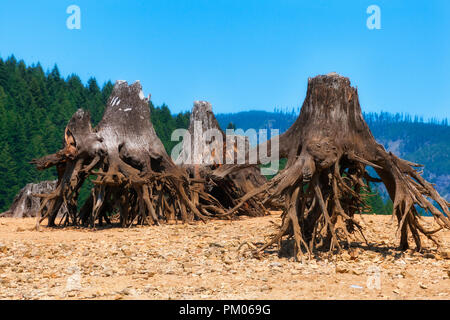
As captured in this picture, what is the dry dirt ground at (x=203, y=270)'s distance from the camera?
16.1ft

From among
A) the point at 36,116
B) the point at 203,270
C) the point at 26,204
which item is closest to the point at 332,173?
the point at 203,270

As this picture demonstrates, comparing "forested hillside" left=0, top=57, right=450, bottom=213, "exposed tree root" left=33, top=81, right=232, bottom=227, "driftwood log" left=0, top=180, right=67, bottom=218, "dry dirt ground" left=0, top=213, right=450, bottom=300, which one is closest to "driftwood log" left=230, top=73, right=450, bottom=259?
"dry dirt ground" left=0, top=213, right=450, bottom=300

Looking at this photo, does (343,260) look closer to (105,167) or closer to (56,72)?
(105,167)

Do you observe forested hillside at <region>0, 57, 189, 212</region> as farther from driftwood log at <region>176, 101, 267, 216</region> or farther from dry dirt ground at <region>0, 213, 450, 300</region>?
dry dirt ground at <region>0, 213, 450, 300</region>

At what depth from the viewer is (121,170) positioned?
10430 millimetres

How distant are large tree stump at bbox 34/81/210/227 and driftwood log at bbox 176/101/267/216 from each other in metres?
1.32

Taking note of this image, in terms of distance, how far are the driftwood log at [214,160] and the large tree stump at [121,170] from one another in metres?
1.32

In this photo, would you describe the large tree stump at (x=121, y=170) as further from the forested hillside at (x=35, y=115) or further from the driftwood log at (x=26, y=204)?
the forested hillside at (x=35, y=115)

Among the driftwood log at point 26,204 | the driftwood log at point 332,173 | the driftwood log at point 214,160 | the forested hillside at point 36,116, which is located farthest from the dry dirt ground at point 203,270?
the forested hillside at point 36,116

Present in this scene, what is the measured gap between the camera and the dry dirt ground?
4906 millimetres

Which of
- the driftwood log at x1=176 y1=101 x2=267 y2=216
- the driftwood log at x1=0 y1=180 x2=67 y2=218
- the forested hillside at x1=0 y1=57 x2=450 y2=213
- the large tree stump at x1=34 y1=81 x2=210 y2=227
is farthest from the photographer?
the forested hillside at x1=0 y1=57 x2=450 y2=213

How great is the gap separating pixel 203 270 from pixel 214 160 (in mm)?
7312

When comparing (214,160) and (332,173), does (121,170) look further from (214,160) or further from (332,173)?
(332,173)

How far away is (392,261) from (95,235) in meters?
5.44
